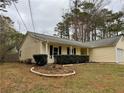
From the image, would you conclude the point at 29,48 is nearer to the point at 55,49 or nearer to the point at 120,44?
the point at 55,49

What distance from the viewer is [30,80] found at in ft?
40.0

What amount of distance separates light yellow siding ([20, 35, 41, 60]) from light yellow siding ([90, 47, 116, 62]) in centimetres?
943

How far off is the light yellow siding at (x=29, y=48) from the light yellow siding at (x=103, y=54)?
9427mm

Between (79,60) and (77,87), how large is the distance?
13.3m

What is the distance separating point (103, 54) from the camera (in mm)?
27094

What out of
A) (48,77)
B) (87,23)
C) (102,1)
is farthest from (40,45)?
(102,1)

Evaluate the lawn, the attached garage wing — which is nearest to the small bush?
the attached garage wing

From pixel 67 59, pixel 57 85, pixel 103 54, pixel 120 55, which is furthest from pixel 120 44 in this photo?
pixel 57 85

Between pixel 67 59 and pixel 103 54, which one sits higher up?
pixel 103 54

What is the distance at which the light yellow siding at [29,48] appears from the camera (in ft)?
74.1

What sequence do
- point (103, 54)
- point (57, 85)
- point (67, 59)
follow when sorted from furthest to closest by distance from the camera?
1. point (103, 54)
2. point (67, 59)
3. point (57, 85)

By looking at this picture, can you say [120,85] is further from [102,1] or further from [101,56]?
[102,1]

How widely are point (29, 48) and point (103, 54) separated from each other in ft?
33.7

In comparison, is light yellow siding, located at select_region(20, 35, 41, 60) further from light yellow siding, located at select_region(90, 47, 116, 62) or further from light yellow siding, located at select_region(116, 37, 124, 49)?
light yellow siding, located at select_region(116, 37, 124, 49)
